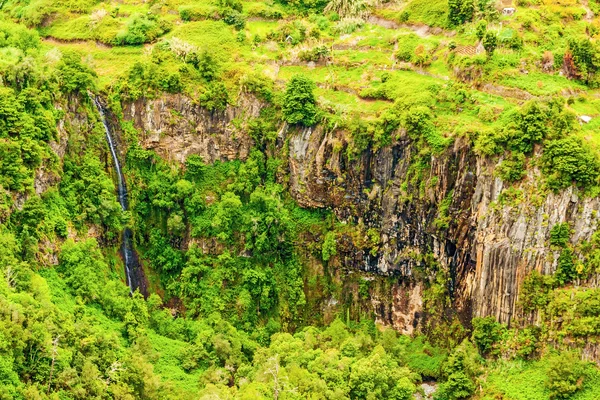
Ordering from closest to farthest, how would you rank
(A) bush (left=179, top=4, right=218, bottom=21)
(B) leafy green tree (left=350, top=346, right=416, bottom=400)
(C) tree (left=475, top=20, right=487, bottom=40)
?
(B) leafy green tree (left=350, top=346, right=416, bottom=400) → (C) tree (left=475, top=20, right=487, bottom=40) → (A) bush (left=179, top=4, right=218, bottom=21)

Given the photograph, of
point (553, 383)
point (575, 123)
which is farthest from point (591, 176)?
point (553, 383)

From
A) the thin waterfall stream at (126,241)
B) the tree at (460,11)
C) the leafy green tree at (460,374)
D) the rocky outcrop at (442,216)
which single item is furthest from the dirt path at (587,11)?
the thin waterfall stream at (126,241)

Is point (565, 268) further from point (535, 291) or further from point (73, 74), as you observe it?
point (73, 74)

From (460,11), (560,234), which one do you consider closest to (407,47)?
(460,11)

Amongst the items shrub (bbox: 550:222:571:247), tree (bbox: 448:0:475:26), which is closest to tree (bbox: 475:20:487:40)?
tree (bbox: 448:0:475:26)

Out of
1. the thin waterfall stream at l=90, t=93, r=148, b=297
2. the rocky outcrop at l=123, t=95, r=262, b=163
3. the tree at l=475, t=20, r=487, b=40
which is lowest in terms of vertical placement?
the thin waterfall stream at l=90, t=93, r=148, b=297

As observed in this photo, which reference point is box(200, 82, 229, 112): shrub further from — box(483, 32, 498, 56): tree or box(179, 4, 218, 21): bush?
box(483, 32, 498, 56): tree

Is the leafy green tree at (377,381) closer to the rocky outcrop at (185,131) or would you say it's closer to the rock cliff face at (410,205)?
the rock cliff face at (410,205)
